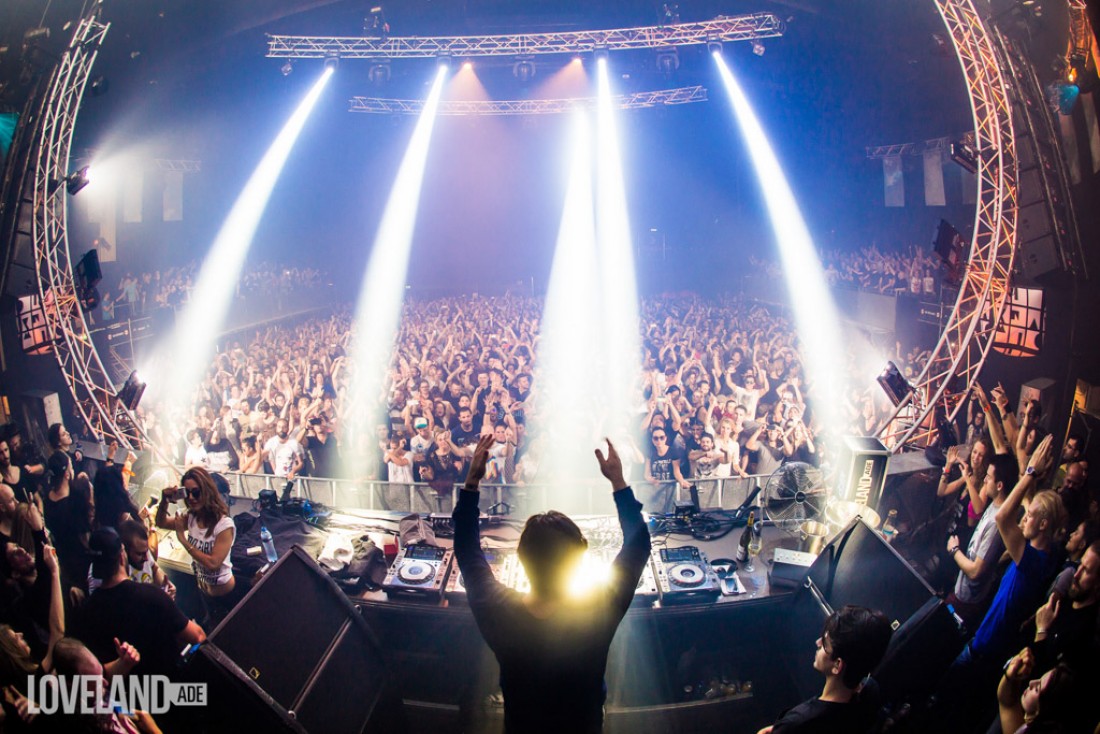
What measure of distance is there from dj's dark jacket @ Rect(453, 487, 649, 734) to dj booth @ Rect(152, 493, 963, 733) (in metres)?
1.29

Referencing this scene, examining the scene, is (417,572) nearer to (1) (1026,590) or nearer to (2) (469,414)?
(2) (469,414)

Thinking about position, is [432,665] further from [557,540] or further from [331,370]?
[331,370]

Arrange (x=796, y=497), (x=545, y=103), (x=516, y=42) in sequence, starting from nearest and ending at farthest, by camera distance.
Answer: (x=796, y=497)
(x=516, y=42)
(x=545, y=103)

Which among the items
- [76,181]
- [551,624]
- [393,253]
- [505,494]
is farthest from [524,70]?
[551,624]

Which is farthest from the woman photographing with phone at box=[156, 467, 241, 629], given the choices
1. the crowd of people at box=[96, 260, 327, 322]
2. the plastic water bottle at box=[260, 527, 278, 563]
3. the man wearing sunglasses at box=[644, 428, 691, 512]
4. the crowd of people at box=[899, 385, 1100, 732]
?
the crowd of people at box=[96, 260, 327, 322]

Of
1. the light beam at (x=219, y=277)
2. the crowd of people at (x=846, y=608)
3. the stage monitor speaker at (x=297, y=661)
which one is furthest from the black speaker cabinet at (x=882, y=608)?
Result: the light beam at (x=219, y=277)

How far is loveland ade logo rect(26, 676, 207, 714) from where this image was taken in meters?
2.09

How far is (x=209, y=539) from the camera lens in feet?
11.1

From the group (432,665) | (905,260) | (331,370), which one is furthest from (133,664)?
(905,260)

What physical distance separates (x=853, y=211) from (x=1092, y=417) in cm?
1211

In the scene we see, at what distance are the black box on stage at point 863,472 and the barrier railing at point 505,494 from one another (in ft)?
2.15

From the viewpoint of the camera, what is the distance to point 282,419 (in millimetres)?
5824

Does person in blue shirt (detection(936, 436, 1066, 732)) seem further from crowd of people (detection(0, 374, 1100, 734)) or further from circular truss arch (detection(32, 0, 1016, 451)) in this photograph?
circular truss arch (detection(32, 0, 1016, 451))

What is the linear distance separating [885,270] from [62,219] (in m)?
13.6
